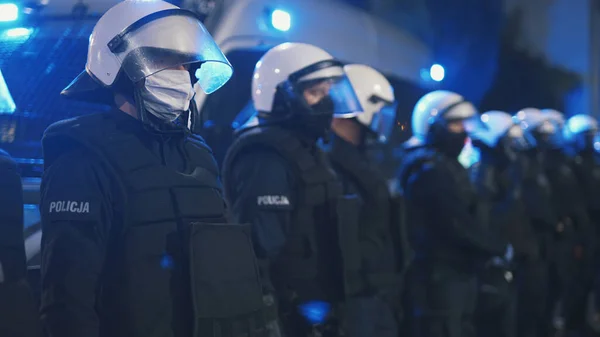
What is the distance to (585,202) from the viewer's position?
7.09 meters

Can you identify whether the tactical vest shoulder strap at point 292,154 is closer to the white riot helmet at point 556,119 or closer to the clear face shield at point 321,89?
the clear face shield at point 321,89

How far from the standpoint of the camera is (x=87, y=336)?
1848 mm

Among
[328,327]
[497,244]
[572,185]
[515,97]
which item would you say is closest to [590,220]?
[572,185]

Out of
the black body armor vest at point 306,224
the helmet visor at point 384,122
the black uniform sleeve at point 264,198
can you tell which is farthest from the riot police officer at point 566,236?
the black uniform sleeve at point 264,198

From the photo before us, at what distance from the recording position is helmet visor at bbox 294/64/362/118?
10.6ft

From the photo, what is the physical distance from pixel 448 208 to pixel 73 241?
262cm

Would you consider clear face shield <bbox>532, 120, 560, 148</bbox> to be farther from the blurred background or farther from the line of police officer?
the blurred background

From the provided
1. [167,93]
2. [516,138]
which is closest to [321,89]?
[167,93]

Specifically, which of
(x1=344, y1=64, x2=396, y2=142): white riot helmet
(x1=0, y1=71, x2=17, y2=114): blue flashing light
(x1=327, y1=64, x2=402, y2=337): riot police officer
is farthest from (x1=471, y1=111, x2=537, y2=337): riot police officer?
(x1=0, y1=71, x2=17, y2=114): blue flashing light

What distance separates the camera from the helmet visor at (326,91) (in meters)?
3.22

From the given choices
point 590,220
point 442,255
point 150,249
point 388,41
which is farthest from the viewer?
point 590,220

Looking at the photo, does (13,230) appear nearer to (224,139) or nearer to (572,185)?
(224,139)

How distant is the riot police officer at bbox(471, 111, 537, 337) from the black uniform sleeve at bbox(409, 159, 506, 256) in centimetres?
53

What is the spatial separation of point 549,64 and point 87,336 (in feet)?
30.0
